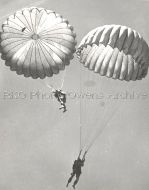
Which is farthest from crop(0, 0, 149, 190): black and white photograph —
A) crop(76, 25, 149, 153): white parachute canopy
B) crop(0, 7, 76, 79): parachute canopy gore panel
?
crop(76, 25, 149, 153): white parachute canopy

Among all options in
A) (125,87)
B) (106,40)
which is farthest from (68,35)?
(125,87)

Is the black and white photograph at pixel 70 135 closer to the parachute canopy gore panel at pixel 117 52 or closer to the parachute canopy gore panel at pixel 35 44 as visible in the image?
the parachute canopy gore panel at pixel 35 44

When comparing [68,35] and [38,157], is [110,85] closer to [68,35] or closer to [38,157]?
[38,157]

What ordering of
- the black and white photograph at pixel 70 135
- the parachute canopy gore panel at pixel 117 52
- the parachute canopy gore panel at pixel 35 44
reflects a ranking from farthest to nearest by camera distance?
the black and white photograph at pixel 70 135, the parachute canopy gore panel at pixel 35 44, the parachute canopy gore panel at pixel 117 52

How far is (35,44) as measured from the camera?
4378cm

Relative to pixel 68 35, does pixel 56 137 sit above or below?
below

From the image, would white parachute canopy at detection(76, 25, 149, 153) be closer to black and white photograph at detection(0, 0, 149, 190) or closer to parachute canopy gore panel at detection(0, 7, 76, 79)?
parachute canopy gore panel at detection(0, 7, 76, 79)

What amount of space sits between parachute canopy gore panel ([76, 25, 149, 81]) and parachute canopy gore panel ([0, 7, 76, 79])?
173cm

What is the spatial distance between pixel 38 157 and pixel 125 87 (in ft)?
42.9

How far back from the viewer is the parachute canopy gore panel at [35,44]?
1724 inches

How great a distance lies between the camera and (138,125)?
64875 mm

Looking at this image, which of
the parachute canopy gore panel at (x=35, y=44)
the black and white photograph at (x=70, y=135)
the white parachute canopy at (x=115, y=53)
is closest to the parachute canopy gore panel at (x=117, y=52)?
the white parachute canopy at (x=115, y=53)

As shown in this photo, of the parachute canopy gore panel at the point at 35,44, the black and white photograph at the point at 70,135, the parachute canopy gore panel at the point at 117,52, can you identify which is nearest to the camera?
the parachute canopy gore panel at the point at 117,52

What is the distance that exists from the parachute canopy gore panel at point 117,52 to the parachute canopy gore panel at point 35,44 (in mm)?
1731
